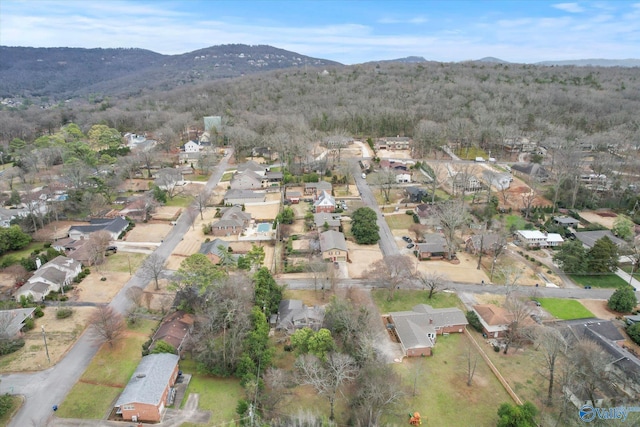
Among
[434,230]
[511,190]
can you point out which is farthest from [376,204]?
[511,190]

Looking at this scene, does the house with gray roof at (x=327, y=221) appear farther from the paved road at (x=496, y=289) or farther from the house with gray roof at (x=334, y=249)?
the paved road at (x=496, y=289)

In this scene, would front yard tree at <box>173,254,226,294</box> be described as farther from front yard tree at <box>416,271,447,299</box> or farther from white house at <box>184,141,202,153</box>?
white house at <box>184,141,202,153</box>

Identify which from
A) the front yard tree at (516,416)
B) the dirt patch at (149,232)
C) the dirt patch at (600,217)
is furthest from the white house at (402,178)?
the front yard tree at (516,416)

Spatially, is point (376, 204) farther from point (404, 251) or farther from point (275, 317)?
point (275, 317)

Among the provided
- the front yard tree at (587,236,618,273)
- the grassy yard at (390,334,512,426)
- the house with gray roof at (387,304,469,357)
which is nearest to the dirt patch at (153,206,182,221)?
the house with gray roof at (387,304,469,357)

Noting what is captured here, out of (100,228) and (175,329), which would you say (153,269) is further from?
(100,228)

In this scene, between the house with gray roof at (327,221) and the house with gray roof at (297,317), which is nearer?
the house with gray roof at (297,317)
